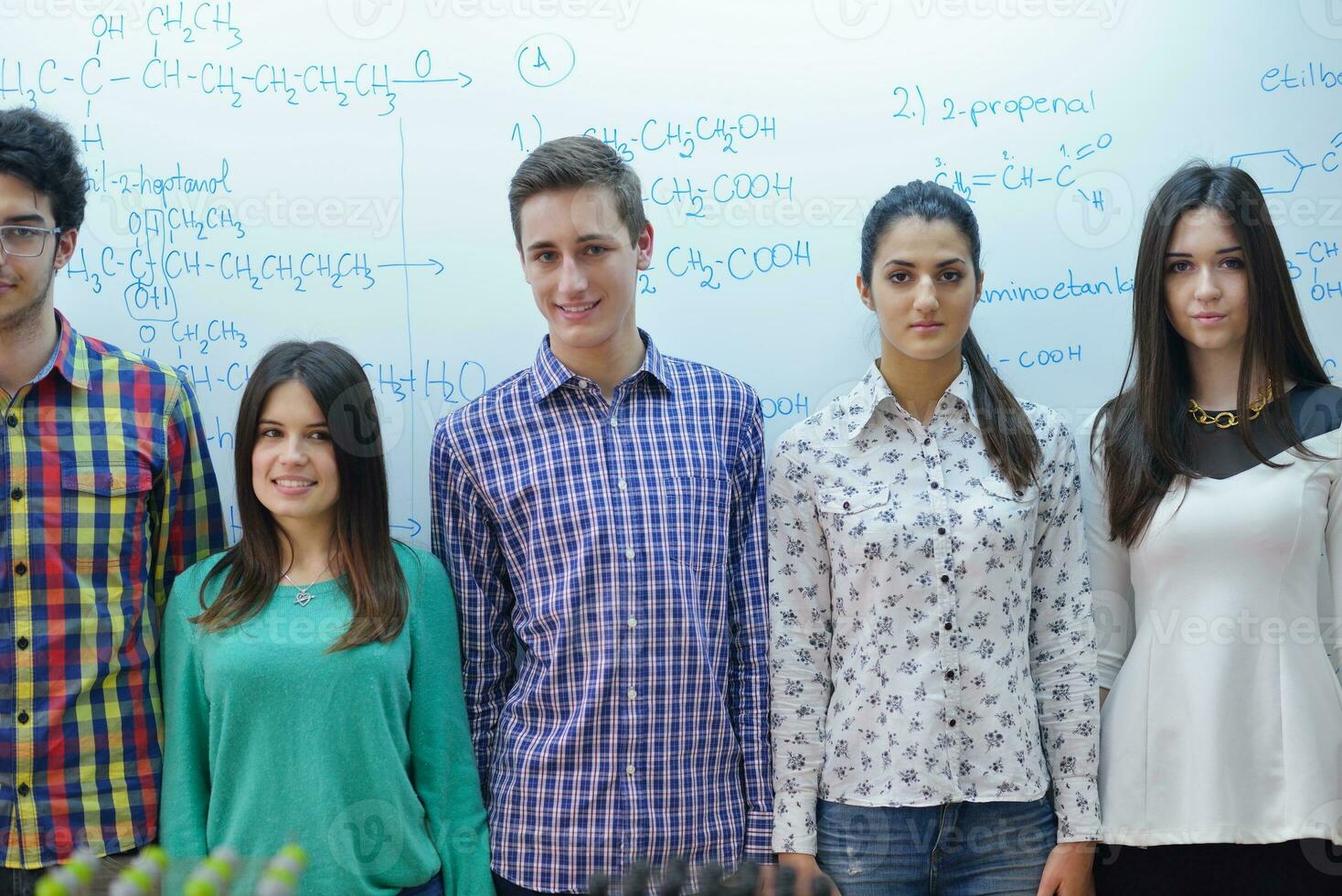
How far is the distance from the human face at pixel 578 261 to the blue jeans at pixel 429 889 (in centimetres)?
88

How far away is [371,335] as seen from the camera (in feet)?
7.29

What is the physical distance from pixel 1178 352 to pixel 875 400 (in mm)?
582

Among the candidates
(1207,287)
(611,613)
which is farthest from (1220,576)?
(611,613)

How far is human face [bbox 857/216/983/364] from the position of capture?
1.84m

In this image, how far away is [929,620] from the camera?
181 centimetres

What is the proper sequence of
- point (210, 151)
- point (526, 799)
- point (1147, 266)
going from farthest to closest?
point (210, 151) → point (1147, 266) → point (526, 799)

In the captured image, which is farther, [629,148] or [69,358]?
[629,148]

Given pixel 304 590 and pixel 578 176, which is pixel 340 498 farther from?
pixel 578 176

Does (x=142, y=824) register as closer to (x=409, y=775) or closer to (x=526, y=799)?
(x=409, y=775)

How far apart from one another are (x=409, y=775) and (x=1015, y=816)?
99 centimetres

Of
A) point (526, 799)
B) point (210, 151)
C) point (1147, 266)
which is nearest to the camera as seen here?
point (526, 799)

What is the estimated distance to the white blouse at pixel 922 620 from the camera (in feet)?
5.94

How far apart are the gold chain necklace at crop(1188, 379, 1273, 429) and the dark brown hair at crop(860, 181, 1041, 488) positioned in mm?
304

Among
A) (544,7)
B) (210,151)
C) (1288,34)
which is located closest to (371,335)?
(210,151)
